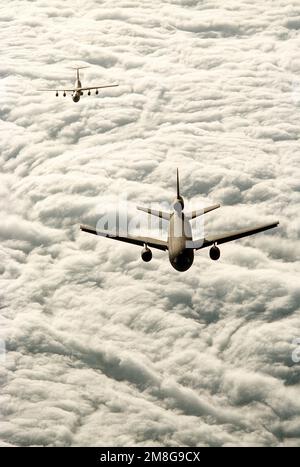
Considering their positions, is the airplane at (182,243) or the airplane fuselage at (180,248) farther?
the airplane fuselage at (180,248)

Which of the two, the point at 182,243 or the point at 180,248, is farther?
the point at 182,243

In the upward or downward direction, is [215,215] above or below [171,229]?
below

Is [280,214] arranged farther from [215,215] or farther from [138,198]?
[138,198]

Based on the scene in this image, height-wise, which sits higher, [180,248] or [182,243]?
[182,243]

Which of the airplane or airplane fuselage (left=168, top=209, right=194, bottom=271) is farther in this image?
→ airplane fuselage (left=168, top=209, right=194, bottom=271)
